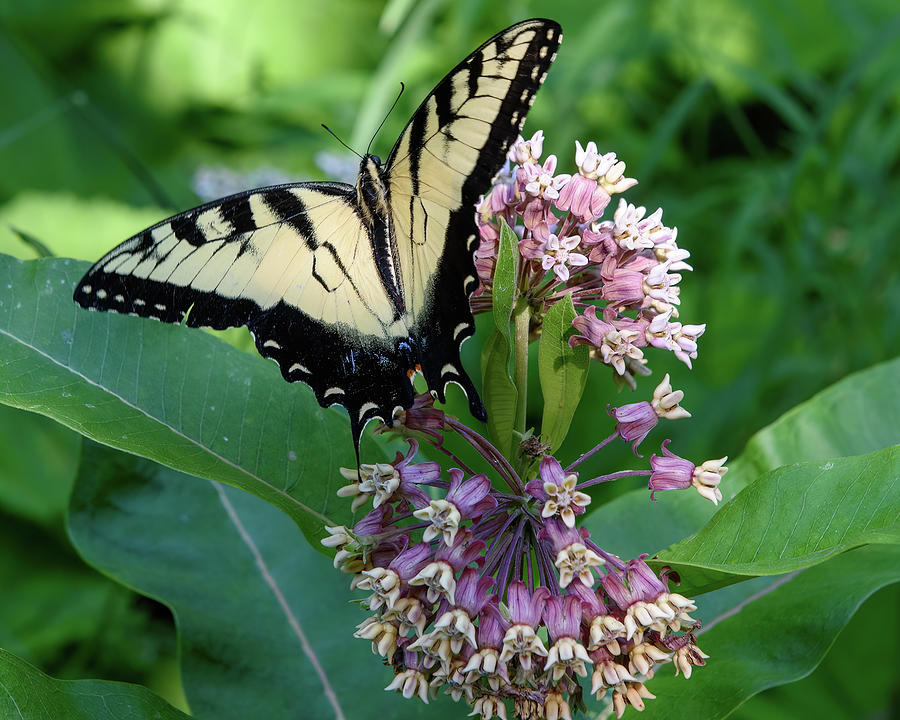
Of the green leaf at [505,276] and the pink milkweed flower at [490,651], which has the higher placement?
the green leaf at [505,276]

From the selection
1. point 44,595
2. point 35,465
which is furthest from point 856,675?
point 35,465

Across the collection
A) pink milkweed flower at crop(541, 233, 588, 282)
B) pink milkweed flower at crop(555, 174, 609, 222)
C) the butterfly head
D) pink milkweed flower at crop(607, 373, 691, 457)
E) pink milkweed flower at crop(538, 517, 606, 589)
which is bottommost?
pink milkweed flower at crop(538, 517, 606, 589)

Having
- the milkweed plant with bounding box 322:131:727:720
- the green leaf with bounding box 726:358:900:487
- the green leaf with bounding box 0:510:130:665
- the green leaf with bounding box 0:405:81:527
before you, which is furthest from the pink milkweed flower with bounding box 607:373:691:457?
the green leaf with bounding box 0:405:81:527

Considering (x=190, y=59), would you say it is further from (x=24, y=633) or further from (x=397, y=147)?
(x=397, y=147)

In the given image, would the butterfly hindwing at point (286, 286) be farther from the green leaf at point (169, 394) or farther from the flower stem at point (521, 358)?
the flower stem at point (521, 358)

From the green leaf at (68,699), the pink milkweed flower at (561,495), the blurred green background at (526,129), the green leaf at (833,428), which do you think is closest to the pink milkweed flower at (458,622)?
the pink milkweed flower at (561,495)

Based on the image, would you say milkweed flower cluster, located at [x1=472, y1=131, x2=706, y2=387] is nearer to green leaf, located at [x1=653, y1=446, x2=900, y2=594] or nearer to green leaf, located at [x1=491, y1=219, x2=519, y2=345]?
green leaf, located at [x1=491, y1=219, x2=519, y2=345]

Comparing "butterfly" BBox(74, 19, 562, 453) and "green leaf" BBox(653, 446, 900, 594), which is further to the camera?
"butterfly" BBox(74, 19, 562, 453)

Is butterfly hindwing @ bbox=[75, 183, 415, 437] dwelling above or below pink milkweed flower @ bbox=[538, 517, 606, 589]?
above
